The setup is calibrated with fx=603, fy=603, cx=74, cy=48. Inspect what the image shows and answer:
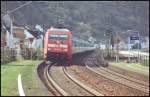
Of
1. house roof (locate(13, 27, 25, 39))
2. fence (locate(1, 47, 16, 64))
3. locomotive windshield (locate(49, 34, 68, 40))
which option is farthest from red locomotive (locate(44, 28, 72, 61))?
house roof (locate(13, 27, 25, 39))

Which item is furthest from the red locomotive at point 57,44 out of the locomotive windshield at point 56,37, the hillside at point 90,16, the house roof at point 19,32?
the hillside at point 90,16

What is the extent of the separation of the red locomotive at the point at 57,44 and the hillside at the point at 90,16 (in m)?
39.8

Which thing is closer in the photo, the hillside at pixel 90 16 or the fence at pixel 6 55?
the fence at pixel 6 55

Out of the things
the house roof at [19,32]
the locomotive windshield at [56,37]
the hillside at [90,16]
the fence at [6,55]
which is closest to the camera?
the fence at [6,55]

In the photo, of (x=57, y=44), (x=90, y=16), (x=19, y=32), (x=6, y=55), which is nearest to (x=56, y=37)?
(x=57, y=44)

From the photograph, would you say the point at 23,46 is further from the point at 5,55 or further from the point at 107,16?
the point at 107,16

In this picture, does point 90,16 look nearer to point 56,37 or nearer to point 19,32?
point 19,32

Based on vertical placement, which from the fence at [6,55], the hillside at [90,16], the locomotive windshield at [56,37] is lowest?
the fence at [6,55]

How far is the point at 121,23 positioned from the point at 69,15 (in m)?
10.9

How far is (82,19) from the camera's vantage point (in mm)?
139500

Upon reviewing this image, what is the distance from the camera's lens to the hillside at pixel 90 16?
4065 inches

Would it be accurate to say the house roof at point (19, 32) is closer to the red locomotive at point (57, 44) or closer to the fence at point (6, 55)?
the fence at point (6, 55)

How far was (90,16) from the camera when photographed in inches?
5221

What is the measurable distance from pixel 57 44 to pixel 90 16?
79.0 m
